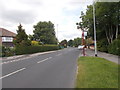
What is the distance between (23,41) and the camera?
38.4 metres

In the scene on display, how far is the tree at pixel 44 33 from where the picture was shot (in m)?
87.8

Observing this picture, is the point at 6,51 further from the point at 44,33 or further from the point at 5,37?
the point at 44,33

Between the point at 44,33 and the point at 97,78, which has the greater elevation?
the point at 44,33

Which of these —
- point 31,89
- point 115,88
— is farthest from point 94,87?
point 31,89

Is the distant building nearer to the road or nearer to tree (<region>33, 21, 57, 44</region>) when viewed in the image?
tree (<region>33, 21, 57, 44</region>)

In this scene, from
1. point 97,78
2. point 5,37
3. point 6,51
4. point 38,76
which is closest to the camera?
point 97,78

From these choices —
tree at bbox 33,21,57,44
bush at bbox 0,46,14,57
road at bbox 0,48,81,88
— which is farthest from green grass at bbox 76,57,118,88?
tree at bbox 33,21,57,44

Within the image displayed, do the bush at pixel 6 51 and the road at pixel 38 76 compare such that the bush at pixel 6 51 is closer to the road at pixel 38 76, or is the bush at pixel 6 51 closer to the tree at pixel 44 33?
the road at pixel 38 76

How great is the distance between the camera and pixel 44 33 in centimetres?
8919

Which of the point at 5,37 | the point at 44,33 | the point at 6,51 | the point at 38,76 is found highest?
the point at 44,33

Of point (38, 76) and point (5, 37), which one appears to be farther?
point (5, 37)

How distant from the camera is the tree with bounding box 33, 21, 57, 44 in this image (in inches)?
3455

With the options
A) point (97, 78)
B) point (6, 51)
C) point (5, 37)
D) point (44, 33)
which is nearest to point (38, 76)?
point (97, 78)

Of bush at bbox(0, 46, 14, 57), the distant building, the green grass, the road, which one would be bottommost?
the road
